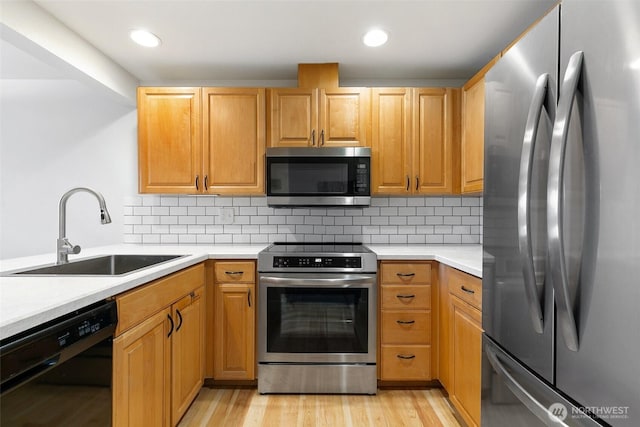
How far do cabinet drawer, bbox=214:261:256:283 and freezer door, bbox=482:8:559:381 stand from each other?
1.42 meters

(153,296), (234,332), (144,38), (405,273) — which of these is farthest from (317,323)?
(144,38)

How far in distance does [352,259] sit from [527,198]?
4.43 feet

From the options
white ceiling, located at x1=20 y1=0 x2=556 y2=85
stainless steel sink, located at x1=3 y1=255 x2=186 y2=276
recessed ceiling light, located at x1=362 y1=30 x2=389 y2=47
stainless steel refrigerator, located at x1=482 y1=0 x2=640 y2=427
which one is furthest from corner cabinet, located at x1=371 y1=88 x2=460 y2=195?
stainless steel sink, located at x1=3 y1=255 x2=186 y2=276

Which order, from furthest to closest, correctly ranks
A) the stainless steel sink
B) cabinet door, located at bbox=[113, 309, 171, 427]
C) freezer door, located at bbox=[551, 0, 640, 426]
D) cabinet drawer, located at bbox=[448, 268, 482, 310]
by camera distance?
1. the stainless steel sink
2. cabinet drawer, located at bbox=[448, 268, 482, 310]
3. cabinet door, located at bbox=[113, 309, 171, 427]
4. freezer door, located at bbox=[551, 0, 640, 426]

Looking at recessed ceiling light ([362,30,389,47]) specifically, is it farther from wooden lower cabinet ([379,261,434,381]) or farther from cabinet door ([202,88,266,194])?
wooden lower cabinet ([379,261,434,381])

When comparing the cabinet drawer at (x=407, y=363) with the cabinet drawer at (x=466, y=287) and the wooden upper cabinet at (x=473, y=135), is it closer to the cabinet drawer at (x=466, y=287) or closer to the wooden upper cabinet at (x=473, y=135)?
the cabinet drawer at (x=466, y=287)

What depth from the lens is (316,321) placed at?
7.03 ft

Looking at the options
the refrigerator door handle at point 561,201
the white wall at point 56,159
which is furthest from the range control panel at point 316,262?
the white wall at point 56,159

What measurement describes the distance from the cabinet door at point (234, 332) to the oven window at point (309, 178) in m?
0.72

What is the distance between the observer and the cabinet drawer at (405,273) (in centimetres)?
218

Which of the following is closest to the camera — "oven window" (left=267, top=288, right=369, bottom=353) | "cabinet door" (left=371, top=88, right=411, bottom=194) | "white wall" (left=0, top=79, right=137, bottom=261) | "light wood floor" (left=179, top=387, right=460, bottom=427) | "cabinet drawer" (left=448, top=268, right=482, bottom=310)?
"cabinet drawer" (left=448, top=268, right=482, bottom=310)

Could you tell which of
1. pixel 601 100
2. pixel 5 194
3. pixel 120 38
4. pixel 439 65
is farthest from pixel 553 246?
pixel 5 194

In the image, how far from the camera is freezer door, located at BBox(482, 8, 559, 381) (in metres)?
0.88

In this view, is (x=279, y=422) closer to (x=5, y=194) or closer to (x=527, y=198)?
(x=527, y=198)
